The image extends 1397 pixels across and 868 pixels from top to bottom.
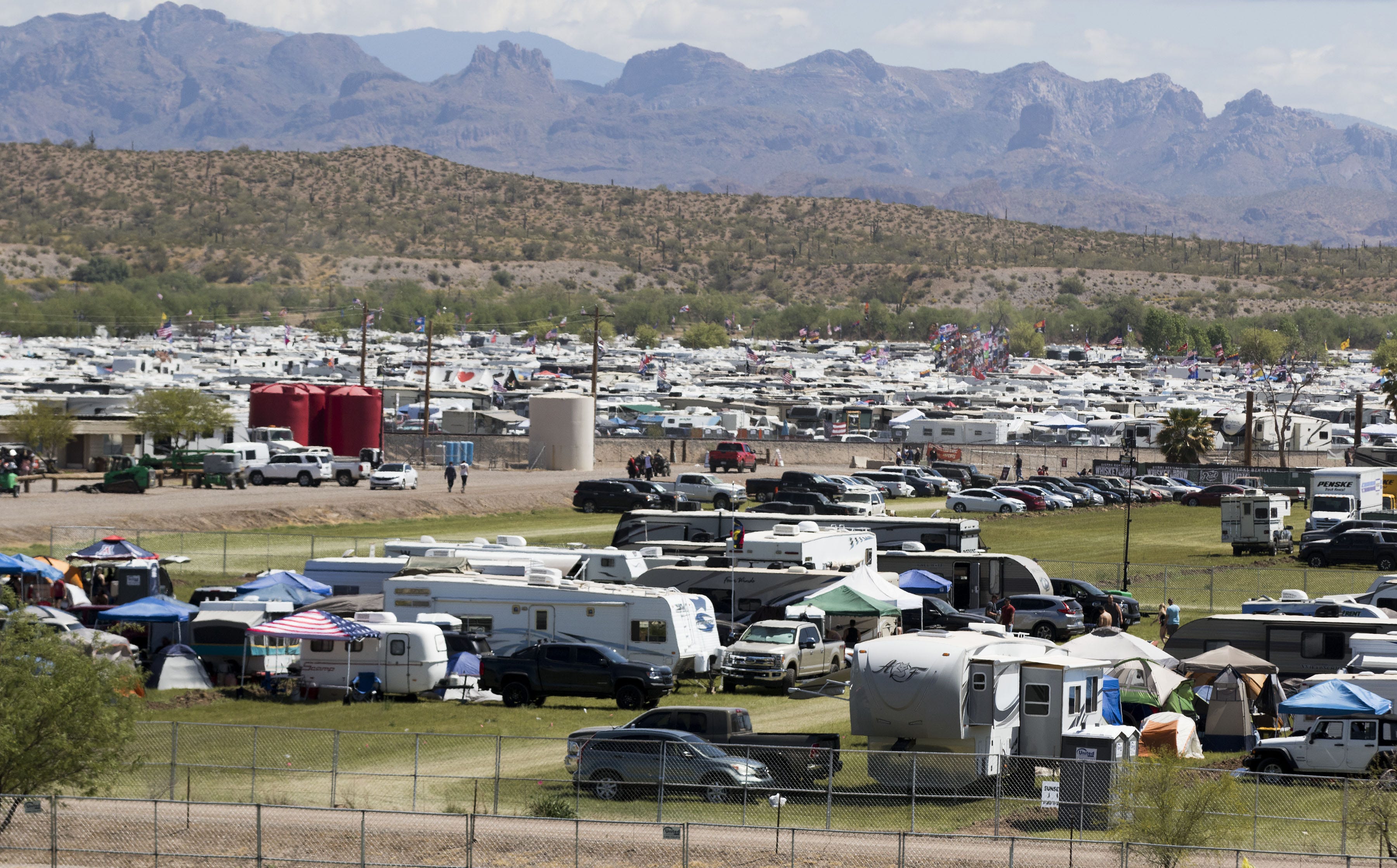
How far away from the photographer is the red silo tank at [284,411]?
75.2m

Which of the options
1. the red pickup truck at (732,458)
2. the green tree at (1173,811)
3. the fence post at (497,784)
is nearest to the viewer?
the green tree at (1173,811)

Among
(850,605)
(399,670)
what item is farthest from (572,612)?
(850,605)

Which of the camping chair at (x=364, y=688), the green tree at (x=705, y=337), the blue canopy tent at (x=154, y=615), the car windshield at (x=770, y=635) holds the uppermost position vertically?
the green tree at (x=705, y=337)

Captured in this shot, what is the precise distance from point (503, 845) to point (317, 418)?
59.8m

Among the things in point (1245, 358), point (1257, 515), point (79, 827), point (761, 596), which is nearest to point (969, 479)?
point (1257, 515)

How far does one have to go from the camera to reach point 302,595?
3600 centimetres

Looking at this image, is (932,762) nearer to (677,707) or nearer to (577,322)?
(677,707)

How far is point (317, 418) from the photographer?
76688 millimetres

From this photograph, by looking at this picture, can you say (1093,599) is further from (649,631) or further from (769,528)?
(649,631)

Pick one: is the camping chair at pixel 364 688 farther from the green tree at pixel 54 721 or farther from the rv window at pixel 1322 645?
the rv window at pixel 1322 645

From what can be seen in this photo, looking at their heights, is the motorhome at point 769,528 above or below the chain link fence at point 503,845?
above

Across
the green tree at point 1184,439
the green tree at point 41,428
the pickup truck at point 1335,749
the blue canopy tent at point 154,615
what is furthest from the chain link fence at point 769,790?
the green tree at point 1184,439

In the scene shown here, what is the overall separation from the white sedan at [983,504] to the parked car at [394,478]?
21222 millimetres

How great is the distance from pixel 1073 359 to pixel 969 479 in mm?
108808
